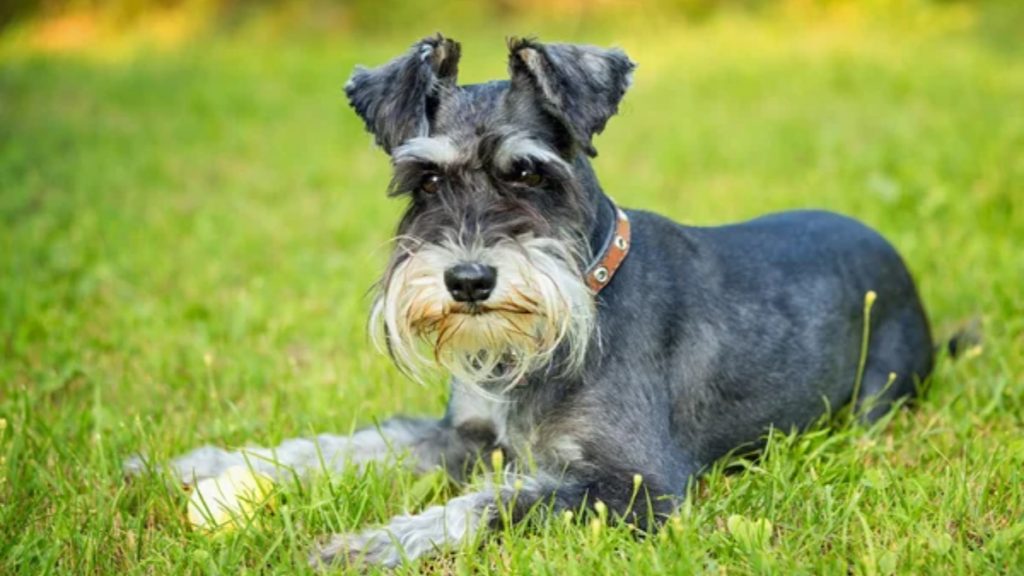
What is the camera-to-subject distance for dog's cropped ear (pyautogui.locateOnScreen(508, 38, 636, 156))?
3.23 metres

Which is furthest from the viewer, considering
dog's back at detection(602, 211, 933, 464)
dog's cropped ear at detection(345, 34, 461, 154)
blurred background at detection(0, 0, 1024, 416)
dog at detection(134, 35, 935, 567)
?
blurred background at detection(0, 0, 1024, 416)

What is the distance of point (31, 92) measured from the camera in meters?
10.7

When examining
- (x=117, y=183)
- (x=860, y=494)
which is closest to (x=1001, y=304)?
(x=860, y=494)

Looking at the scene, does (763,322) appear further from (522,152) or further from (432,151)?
(432,151)

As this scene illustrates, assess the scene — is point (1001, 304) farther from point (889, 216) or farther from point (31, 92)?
point (31, 92)

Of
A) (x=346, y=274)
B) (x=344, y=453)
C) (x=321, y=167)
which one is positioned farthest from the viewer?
Result: (x=321, y=167)

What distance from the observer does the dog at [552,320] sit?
3.10 m

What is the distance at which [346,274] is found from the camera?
618 cm

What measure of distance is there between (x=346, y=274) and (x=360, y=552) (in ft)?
10.8

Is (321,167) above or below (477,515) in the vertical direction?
above

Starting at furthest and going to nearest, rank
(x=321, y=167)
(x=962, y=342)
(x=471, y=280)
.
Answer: (x=321, y=167) → (x=962, y=342) → (x=471, y=280)

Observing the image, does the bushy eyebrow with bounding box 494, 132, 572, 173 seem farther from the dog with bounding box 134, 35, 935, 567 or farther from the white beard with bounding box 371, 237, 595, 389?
the white beard with bounding box 371, 237, 595, 389

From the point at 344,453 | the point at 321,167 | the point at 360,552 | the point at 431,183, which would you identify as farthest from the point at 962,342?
the point at 321,167

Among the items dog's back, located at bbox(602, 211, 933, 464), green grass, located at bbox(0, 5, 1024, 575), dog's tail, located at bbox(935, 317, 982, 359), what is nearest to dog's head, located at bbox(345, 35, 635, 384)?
dog's back, located at bbox(602, 211, 933, 464)
